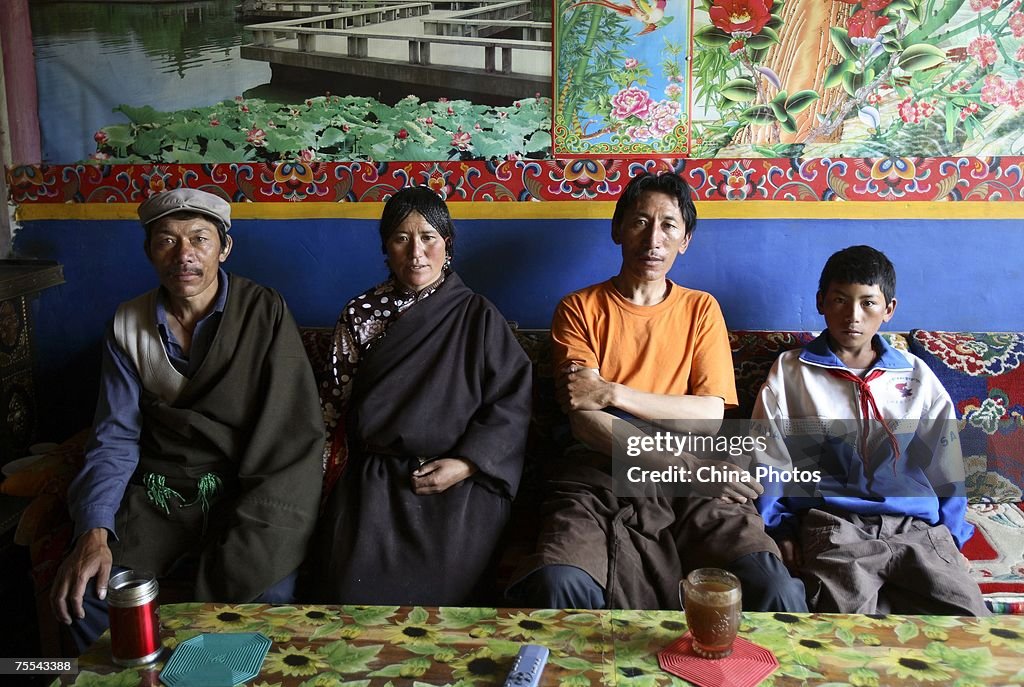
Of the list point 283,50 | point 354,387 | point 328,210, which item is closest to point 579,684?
point 354,387

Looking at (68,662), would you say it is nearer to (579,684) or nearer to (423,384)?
(579,684)

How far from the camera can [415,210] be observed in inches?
82.6

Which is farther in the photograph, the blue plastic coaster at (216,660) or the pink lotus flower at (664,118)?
the pink lotus flower at (664,118)

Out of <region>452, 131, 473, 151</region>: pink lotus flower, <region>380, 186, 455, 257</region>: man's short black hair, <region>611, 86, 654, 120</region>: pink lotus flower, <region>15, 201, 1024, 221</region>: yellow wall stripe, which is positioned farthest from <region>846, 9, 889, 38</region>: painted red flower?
<region>380, 186, 455, 257</region>: man's short black hair

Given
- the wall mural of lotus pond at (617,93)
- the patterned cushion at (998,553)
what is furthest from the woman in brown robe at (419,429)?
the patterned cushion at (998,553)

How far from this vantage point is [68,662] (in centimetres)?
130

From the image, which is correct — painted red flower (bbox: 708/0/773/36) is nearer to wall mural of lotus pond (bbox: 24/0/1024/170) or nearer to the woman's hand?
wall mural of lotus pond (bbox: 24/0/1024/170)

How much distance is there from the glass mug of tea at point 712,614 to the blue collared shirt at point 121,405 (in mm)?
1339

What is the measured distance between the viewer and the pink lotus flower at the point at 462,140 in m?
2.51

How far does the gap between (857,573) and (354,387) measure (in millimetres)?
1316

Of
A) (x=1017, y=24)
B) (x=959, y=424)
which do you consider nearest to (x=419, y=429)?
(x=959, y=424)

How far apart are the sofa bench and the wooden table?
0.62m

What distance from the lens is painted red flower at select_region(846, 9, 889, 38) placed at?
7.76 feet

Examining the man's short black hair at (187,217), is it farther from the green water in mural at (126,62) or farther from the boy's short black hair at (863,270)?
the boy's short black hair at (863,270)
